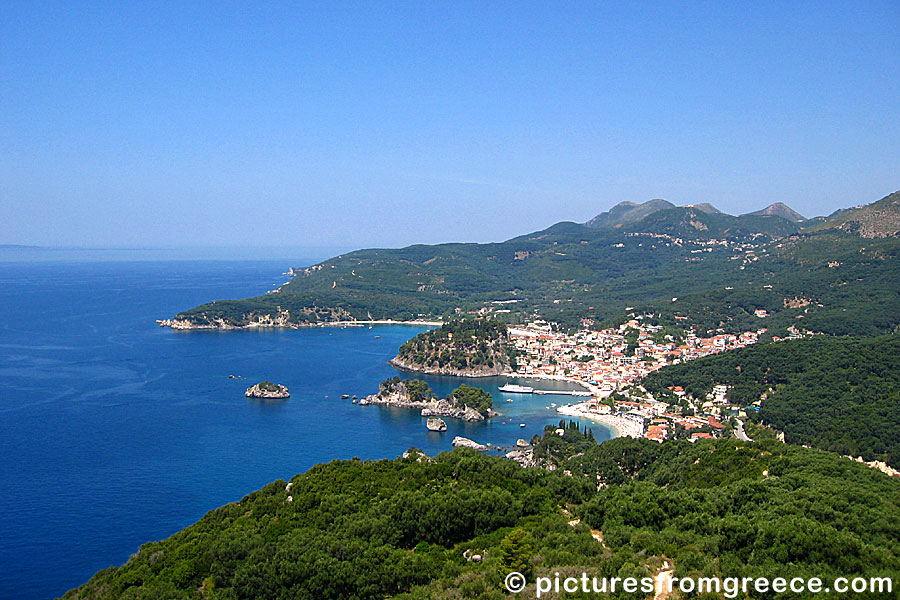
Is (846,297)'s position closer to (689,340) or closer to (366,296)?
(689,340)

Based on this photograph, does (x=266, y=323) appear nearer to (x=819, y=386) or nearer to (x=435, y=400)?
(x=435, y=400)

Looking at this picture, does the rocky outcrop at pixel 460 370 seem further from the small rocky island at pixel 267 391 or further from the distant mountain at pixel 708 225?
the distant mountain at pixel 708 225

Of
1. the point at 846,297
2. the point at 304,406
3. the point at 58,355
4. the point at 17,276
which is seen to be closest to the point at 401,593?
the point at 304,406

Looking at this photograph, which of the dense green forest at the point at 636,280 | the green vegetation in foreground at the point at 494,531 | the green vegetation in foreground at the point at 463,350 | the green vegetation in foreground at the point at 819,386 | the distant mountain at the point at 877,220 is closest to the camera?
the green vegetation in foreground at the point at 494,531

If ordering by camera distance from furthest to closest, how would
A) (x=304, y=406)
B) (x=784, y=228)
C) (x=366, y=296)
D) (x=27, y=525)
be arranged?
1. (x=784, y=228)
2. (x=366, y=296)
3. (x=304, y=406)
4. (x=27, y=525)

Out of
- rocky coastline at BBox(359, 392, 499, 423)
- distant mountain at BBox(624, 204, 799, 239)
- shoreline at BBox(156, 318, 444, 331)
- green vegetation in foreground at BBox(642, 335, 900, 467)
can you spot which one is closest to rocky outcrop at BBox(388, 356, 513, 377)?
rocky coastline at BBox(359, 392, 499, 423)

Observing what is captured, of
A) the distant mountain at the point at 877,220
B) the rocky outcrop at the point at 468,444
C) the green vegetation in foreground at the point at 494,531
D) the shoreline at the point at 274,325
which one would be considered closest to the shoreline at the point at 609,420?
the rocky outcrop at the point at 468,444
